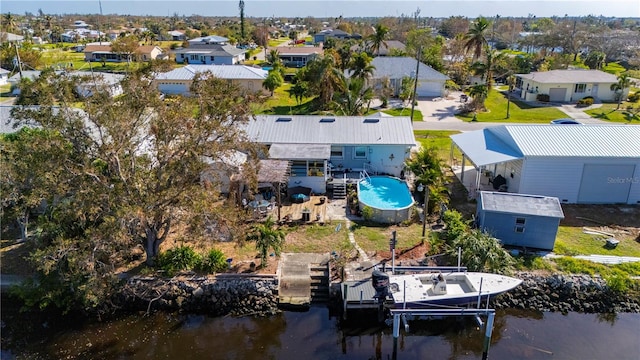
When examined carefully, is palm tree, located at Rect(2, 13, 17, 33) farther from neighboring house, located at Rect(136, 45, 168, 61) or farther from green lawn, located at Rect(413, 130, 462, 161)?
green lawn, located at Rect(413, 130, 462, 161)

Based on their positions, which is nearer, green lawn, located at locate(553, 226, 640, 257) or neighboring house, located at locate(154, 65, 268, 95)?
green lawn, located at locate(553, 226, 640, 257)

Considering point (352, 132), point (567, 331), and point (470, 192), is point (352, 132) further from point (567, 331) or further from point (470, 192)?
point (567, 331)

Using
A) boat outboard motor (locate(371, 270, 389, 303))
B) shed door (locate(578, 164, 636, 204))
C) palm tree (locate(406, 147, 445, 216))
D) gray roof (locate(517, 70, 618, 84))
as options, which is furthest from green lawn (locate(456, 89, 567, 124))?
boat outboard motor (locate(371, 270, 389, 303))

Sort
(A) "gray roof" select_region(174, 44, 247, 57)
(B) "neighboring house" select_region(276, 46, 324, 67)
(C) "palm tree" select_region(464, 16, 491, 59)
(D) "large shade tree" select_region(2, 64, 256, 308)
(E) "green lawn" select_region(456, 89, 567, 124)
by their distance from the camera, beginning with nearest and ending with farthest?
(D) "large shade tree" select_region(2, 64, 256, 308) < (E) "green lawn" select_region(456, 89, 567, 124) < (C) "palm tree" select_region(464, 16, 491, 59) < (A) "gray roof" select_region(174, 44, 247, 57) < (B) "neighboring house" select_region(276, 46, 324, 67)

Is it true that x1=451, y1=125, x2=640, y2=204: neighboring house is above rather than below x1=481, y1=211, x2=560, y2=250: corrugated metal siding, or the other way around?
above

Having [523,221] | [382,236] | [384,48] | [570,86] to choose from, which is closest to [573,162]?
[523,221]

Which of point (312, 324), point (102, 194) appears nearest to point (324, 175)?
point (312, 324)

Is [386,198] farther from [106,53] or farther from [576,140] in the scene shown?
[106,53]
